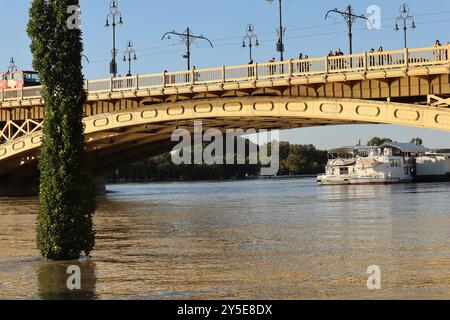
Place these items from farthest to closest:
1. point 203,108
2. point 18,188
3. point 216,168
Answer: point 216,168
point 18,188
point 203,108

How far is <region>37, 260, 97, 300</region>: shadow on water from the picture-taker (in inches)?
643

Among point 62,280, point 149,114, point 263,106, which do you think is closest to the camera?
point 62,280

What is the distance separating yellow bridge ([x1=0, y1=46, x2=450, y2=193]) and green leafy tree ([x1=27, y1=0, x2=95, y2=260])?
2162 centimetres

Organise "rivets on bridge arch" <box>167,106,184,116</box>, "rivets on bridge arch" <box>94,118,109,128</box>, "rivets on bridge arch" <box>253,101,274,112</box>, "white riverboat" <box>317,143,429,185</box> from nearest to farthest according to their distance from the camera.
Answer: "rivets on bridge arch" <box>253,101,274,112</box>
"rivets on bridge arch" <box>167,106,184,116</box>
"rivets on bridge arch" <box>94,118,109,128</box>
"white riverboat" <box>317,143,429,185</box>

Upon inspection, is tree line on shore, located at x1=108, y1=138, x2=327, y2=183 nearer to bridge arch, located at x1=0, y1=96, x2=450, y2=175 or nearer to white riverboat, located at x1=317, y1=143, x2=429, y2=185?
white riverboat, located at x1=317, y1=143, x2=429, y2=185

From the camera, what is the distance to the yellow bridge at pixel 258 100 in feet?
132

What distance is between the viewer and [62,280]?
1831cm

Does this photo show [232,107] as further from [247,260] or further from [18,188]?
[18,188]

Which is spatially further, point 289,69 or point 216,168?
point 216,168

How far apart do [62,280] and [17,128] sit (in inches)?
1964

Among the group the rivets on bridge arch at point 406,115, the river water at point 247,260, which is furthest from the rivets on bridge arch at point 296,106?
the river water at point 247,260

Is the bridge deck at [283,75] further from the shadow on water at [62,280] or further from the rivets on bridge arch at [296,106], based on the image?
the shadow on water at [62,280]

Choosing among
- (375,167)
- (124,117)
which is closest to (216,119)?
(124,117)

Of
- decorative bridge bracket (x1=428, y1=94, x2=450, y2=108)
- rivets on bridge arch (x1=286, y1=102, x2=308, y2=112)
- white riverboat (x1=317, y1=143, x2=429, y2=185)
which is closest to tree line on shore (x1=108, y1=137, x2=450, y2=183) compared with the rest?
white riverboat (x1=317, y1=143, x2=429, y2=185)
